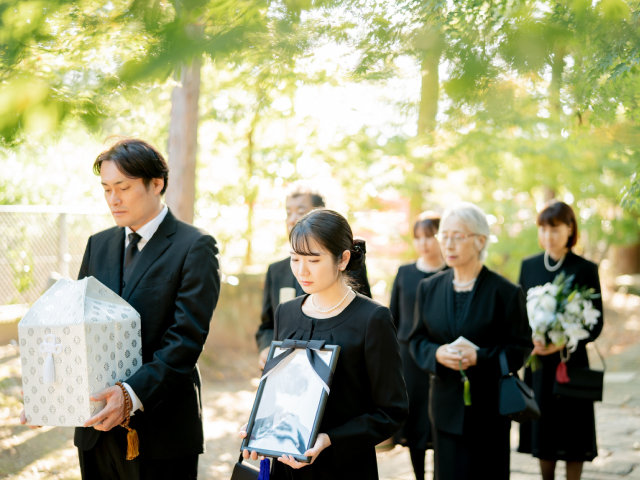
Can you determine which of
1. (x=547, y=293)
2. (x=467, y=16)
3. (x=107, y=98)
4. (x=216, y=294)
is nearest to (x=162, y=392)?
(x=216, y=294)

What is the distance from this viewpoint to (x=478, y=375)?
149 inches

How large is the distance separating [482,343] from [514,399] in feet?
1.34

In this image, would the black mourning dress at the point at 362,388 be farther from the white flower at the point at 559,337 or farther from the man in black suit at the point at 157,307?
the white flower at the point at 559,337

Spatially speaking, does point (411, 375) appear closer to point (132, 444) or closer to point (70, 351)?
point (132, 444)

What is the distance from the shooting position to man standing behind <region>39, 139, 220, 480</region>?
2.76 meters

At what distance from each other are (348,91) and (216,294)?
119 cm

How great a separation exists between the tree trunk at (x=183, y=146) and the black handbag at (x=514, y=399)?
11.8ft

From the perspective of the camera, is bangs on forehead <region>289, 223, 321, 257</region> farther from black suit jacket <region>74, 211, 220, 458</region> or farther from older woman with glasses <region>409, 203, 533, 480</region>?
older woman with glasses <region>409, 203, 533, 480</region>

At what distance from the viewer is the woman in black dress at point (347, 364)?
2438mm

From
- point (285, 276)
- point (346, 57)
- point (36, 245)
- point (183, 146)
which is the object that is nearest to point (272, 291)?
point (285, 276)

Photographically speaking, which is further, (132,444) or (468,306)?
(468,306)

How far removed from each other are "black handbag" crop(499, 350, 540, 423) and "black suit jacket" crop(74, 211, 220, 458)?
1.68 metres

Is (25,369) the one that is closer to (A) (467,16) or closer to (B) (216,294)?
(B) (216,294)

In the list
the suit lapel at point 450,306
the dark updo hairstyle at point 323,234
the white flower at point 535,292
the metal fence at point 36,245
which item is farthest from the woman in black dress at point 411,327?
the metal fence at point 36,245
